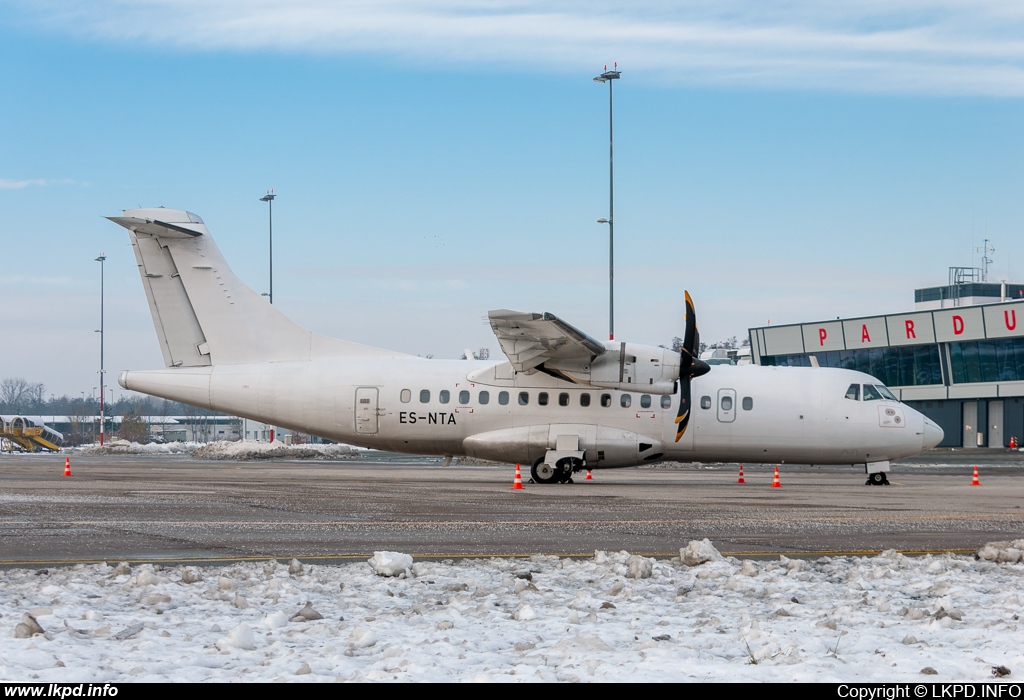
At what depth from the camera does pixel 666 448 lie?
1006 inches

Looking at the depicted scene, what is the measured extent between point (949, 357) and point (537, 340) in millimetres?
52250

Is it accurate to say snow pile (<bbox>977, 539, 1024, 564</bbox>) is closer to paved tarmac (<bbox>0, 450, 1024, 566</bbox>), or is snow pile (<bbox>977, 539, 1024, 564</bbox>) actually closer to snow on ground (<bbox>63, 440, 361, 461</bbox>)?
paved tarmac (<bbox>0, 450, 1024, 566</bbox>)

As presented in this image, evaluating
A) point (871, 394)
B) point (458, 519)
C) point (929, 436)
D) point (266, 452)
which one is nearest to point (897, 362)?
point (266, 452)

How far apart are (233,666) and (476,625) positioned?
182cm

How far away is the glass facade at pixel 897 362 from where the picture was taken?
68.1 meters

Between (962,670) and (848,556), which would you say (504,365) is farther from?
(962,670)

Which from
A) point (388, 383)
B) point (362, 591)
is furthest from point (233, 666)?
point (388, 383)

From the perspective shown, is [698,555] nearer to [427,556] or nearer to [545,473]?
[427,556]

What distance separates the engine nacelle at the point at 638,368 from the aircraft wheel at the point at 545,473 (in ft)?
8.85

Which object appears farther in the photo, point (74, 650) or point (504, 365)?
point (504, 365)

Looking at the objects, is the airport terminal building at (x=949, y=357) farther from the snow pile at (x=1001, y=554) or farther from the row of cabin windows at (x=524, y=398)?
the snow pile at (x=1001, y=554)

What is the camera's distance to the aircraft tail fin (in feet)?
84.5

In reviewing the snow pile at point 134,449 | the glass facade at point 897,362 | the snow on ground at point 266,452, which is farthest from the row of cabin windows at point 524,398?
the glass facade at point 897,362

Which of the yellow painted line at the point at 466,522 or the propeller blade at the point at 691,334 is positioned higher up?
the propeller blade at the point at 691,334
